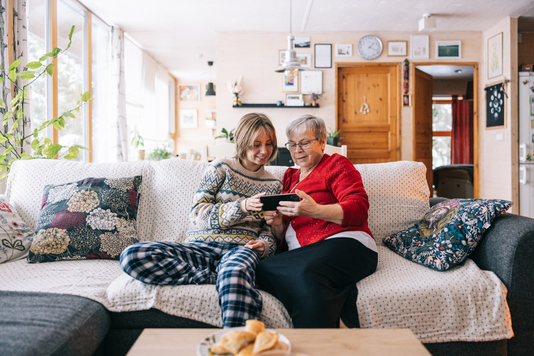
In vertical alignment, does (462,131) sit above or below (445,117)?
below

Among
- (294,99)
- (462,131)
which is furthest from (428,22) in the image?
(462,131)

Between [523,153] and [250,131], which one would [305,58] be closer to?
[523,153]

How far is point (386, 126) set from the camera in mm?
5277

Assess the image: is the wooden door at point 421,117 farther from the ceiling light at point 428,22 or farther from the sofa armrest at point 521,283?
the sofa armrest at point 521,283

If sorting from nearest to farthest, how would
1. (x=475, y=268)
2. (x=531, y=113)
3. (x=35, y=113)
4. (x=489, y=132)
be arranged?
(x=475, y=268) < (x=35, y=113) < (x=531, y=113) < (x=489, y=132)

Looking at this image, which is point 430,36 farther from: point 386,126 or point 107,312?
point 107,312

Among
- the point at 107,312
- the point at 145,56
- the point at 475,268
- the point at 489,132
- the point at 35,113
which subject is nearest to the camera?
the point at 107,312

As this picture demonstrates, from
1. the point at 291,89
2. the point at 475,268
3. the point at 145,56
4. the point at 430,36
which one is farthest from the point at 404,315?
the point at 145,56

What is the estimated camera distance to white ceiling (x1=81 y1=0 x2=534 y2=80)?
4.18 metres

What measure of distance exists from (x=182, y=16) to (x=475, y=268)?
14.6 feet

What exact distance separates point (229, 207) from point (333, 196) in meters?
0.46

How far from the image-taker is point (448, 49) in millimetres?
5145

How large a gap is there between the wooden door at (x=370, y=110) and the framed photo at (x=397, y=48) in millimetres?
174

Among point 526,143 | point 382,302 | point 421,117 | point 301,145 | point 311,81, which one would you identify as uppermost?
point 311,81
